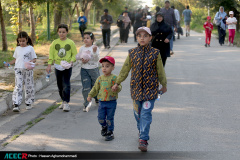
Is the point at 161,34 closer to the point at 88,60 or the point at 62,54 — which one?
the point at 88,60

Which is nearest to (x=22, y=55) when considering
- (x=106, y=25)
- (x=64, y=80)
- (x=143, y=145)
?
(x=64, y=80)

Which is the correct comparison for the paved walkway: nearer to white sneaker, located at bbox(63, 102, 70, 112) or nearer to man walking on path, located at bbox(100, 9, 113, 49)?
white sneaker, located at bbox(63, 102, 70, 112)

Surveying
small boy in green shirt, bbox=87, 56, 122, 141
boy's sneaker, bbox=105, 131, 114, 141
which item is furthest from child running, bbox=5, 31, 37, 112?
boy's sneaker, bbox=105, 131, 114, 141

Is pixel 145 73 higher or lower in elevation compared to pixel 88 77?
higher

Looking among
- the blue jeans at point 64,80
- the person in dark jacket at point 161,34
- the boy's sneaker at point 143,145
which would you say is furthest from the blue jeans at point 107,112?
the person in dark jacket at point 161,34

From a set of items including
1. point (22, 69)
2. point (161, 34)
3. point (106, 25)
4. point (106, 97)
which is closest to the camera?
point (106, 97)

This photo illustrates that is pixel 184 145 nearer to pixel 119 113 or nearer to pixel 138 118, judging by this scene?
pixel 138 118

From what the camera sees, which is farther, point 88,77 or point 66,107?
point 88,77

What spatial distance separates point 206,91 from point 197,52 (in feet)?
24.9

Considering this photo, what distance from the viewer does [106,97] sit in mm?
5777

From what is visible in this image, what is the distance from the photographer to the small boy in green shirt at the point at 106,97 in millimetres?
5785

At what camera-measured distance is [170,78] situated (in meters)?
11.1

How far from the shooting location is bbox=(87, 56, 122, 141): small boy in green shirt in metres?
5.79

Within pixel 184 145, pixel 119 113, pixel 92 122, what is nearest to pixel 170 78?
pixel 119 113
